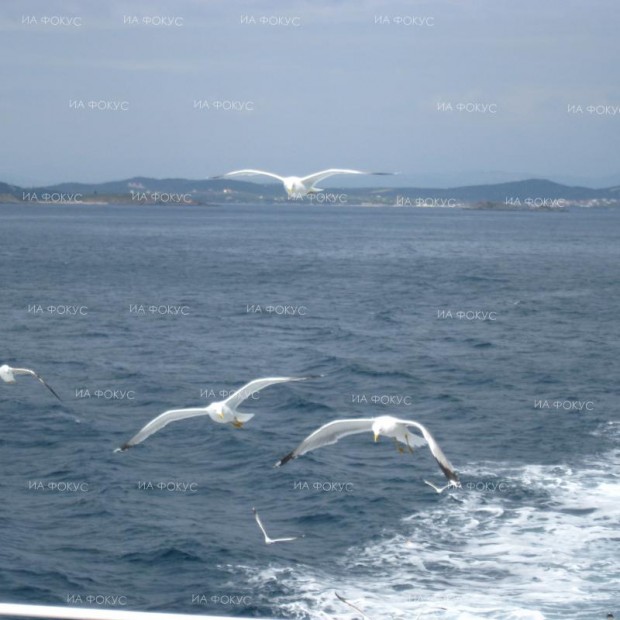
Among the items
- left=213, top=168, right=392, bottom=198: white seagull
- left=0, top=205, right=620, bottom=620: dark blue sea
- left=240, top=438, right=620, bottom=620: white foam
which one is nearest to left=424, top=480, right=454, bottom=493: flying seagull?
left=0, top=205, right=620, bottom=620: dark blue sea

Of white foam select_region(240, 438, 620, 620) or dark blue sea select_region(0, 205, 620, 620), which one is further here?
dark blue sea select_region(0, 205, 620, 620)

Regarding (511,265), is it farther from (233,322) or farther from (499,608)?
(499,608)

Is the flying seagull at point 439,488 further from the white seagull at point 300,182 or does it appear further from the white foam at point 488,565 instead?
the white seagull at point 300,182

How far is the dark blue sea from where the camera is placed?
18.7m

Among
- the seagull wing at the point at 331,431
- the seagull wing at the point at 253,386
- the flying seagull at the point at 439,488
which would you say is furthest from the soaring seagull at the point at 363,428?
the flying seagull at the point at 439,488

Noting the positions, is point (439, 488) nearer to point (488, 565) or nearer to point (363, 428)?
point (488, 565)

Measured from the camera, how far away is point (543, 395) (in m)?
36.9

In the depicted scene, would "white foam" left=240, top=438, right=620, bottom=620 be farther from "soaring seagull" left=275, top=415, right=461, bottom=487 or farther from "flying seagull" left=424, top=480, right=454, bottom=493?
"soaring seagull" left=275, top=415, right=461, bottom=487

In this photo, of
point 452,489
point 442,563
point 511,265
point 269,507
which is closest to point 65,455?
point 269,507

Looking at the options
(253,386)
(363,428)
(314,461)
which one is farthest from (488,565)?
(314,461)

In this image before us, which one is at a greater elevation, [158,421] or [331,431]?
[331,431]

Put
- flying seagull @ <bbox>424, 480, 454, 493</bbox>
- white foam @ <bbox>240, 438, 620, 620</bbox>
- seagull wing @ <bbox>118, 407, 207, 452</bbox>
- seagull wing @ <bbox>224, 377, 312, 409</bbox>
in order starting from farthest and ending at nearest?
flying seagull @ <bbox>424, 480, 454, 493</bbox>, white foam @ <bbox>240, 438, 620, 620</bbox>, seagull wing @ <bbox>118, 407, 207, 452</bbox>, seagull wing @ <bbox>224, 377, 312, 409</bbox>

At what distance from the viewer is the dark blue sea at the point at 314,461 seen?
1869 centimetres

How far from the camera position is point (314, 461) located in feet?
90.1
